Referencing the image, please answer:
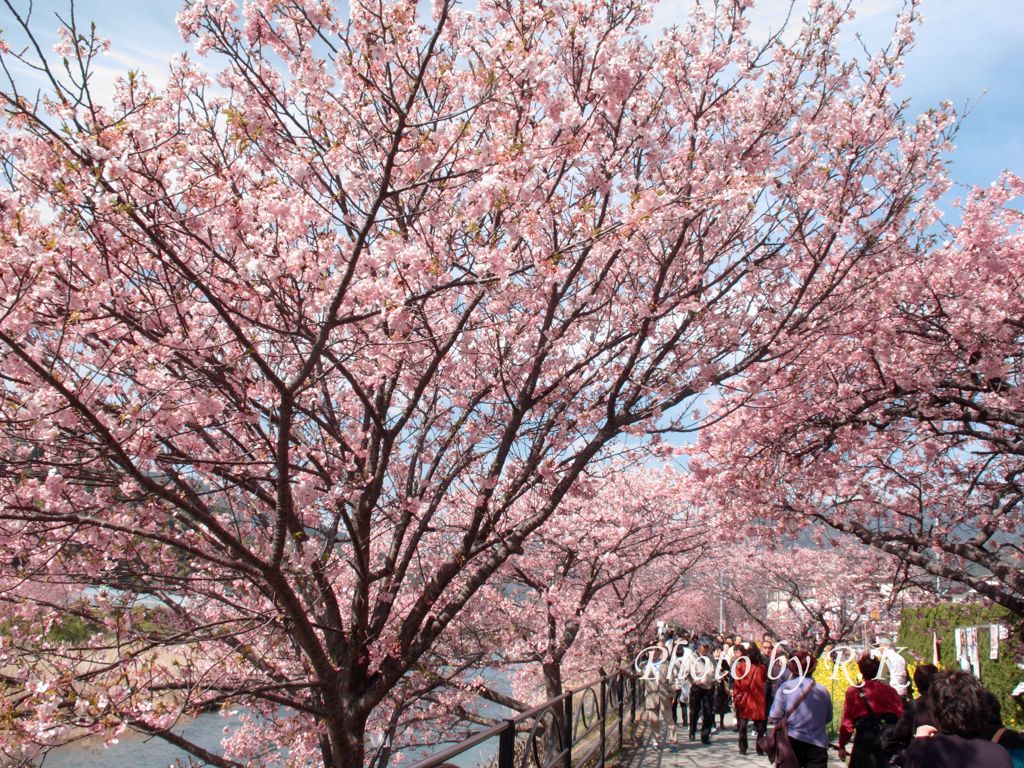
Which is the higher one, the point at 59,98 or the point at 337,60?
the point at 337,60

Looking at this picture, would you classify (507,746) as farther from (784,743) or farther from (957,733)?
(784,743)

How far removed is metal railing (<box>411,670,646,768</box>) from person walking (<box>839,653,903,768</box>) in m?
2.29

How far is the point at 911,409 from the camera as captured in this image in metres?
8.23

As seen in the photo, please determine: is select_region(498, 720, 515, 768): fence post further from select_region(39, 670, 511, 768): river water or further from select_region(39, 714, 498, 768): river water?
select_region(39, 714, 498, 768): river water

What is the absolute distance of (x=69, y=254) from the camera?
4020 millimetres

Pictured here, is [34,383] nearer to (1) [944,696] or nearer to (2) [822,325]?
(1) [944,696]

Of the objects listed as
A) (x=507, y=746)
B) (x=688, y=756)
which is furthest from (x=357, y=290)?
(x=688, y=756)

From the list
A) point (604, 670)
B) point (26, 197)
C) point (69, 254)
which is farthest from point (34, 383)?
point (604, 670)

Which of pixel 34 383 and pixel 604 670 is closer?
pixel 34 383

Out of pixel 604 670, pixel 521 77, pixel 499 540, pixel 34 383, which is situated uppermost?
pixel 521 77

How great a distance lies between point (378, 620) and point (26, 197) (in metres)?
3.48

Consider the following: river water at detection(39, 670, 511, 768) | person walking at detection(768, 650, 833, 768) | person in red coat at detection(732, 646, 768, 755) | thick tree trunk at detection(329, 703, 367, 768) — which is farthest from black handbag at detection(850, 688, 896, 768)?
river water at detection(39, 670, 511, 768)

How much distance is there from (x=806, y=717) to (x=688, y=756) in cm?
532

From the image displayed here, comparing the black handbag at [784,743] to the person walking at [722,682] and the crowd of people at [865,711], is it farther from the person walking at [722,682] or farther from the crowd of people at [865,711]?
the person walking at [722,682]
